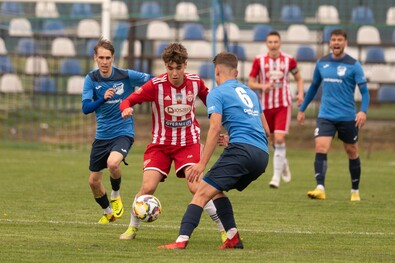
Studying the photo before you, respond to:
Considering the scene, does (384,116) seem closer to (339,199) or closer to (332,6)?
(332,6)

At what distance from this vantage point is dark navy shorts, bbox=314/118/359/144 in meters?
14.1

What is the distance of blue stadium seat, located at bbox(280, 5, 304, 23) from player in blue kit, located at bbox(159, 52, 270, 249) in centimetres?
1893

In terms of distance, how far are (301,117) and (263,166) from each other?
5.63 m

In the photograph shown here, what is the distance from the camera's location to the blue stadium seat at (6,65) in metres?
24.6

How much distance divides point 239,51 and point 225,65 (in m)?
17.5

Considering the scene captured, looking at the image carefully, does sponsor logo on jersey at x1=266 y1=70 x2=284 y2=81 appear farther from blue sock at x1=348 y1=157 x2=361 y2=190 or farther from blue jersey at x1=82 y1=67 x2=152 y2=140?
blue jersey at x1=82 y1=67 x2=152 y2=140

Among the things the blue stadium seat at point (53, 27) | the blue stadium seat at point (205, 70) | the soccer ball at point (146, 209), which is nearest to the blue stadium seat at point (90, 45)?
the blue stadium seat at point (53, 27)

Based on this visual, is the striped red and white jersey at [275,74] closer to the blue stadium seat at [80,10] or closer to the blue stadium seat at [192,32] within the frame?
the blue stadium seat at [192,32]

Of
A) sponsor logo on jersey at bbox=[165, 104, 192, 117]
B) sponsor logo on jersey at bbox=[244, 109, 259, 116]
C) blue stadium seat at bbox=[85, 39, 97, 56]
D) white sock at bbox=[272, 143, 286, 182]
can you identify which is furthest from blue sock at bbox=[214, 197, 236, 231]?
blue stadium seat at bbox=[85, 39, 97, 56]

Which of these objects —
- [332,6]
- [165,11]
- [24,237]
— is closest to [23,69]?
[165,11]

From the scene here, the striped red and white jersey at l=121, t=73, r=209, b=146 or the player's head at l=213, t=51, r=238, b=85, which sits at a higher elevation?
the player's head at l=213, t=51, r=238, b=85

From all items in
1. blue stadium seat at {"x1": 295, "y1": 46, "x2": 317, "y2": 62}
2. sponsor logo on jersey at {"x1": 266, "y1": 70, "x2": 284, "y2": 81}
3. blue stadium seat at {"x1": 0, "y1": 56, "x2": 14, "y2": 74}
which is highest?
sponsor logo on jersey at {"x1": 266, "y1": 70, "x2": 284, "y2": 81}

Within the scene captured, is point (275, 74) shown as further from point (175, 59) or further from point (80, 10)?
point (80, 10)

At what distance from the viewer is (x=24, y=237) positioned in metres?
9.64
